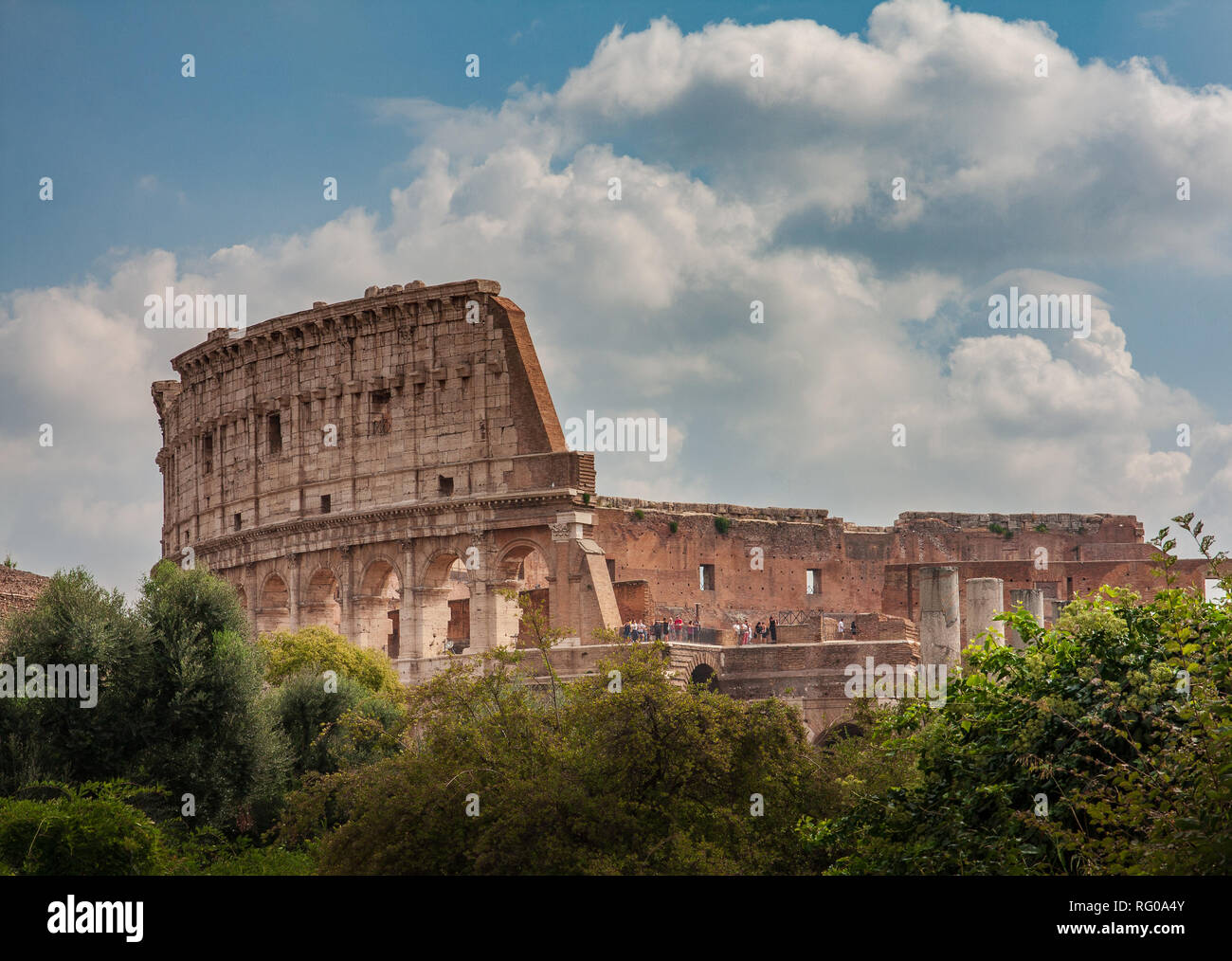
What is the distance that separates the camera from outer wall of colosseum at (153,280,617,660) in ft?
122

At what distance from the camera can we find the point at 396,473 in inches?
1565

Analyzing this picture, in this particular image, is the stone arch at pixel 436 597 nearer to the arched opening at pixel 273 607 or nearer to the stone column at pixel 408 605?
the stone column at pixel 408 605

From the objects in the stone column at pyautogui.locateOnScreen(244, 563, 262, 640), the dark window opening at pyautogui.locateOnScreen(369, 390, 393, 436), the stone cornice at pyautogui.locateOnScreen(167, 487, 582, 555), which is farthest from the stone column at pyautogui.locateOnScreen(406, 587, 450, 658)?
the stone column at pyautogui.locateOnScreen(244, 563, 262, 640)

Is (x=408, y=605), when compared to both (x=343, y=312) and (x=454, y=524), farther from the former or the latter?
(x=343, y=312)

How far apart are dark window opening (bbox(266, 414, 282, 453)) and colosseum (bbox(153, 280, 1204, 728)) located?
0.06m

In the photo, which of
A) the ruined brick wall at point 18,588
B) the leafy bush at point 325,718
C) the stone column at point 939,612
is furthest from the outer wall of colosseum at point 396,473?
the ruined brick wall at point 18,588

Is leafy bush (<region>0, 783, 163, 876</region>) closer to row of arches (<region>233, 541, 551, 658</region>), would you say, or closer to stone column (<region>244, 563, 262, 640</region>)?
row of arches (<region>233, 541, 551, 658</region>)

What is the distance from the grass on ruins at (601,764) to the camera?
1035 centimetres

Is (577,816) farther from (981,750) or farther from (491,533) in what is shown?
(491,533)

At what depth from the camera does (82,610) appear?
2336cm

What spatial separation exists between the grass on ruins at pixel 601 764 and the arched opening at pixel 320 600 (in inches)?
378

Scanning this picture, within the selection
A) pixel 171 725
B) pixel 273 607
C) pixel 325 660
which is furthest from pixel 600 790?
pixel 273 607

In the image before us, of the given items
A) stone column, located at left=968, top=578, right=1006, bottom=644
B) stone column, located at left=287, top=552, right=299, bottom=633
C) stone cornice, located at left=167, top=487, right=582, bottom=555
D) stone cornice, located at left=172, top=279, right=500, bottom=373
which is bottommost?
stone column, located at left=968, top=578, right=1006, bottom=644
